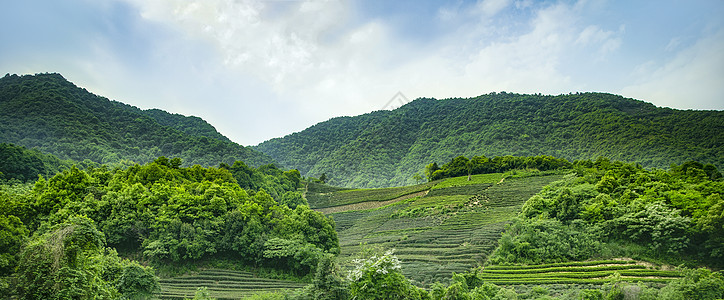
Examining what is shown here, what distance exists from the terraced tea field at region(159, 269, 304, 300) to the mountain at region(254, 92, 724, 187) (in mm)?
70341

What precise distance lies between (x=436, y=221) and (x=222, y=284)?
969 inches

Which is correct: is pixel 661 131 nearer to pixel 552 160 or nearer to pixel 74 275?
pixel 552 160

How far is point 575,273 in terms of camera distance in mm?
23688

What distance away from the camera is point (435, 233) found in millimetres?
37250

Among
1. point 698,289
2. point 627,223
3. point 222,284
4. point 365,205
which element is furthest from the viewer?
point 365,205

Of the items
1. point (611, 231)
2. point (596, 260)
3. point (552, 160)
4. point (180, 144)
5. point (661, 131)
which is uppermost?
point (180, 144)

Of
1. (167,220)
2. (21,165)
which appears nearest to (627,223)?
(167,220)

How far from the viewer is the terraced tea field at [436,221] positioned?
29.5m

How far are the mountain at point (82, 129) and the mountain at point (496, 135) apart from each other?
128 ft

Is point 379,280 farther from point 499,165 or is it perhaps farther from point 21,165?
point 499,165

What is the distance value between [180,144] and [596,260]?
8156 cm

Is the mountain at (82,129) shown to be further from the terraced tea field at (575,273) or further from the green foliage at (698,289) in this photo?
the green foliage at (698,289)

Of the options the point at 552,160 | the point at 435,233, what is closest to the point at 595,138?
the point at 552,160

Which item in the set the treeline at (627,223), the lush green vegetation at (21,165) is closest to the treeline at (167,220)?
the lush green vegetation at (21,165)
